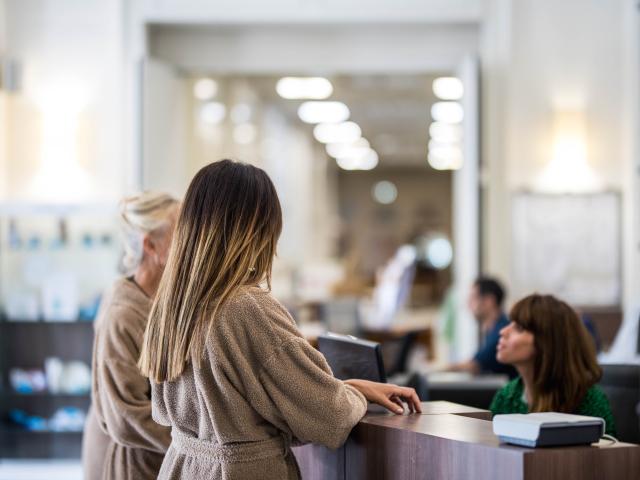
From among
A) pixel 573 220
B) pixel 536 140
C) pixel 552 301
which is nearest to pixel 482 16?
pixel 536 140

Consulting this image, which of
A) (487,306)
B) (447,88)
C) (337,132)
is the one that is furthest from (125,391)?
(337,132)

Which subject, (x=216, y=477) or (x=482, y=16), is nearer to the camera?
(x=216, y=477)

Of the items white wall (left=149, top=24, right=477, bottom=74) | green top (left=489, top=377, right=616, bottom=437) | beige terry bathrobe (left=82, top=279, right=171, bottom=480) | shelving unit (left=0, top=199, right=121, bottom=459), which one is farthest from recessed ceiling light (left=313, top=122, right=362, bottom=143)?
beige terry bathrobe (left=82, top=279, right=171, bottom=480)

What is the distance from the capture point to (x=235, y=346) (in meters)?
2.24

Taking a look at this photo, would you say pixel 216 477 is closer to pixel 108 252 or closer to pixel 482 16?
pixel 108 252

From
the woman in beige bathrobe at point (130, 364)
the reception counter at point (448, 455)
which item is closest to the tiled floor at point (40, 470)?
the woman in beige bathrobe at point (130, 364)

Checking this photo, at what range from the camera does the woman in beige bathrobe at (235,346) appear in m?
2.25

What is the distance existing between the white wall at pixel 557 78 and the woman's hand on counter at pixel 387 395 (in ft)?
16.7

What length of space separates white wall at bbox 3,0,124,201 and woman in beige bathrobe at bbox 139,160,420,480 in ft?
17.9

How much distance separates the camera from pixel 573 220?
7.49 meters

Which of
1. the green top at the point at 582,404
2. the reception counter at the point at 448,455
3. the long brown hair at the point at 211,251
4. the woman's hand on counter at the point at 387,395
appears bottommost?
the green top at the point at 582,404

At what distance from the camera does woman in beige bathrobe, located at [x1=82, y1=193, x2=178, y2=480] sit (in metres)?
2.98

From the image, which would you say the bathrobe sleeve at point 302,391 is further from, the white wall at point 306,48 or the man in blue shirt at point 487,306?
the white wall at point 306,48

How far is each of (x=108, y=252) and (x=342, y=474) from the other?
510cm
